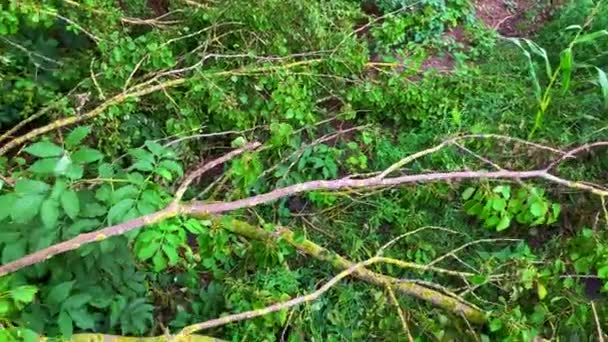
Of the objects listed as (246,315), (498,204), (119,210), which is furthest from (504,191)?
(119,210)

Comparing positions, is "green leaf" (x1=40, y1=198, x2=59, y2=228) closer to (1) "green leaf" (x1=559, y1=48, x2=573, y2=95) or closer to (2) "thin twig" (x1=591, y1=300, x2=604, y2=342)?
(2) "thin twig" (x1=591, y1=300, x2=604, y2=342)

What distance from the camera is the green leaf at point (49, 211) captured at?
5.94 feet

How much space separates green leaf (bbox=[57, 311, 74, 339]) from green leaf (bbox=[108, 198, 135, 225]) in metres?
0.51

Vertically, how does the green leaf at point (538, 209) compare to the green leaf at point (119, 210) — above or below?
below

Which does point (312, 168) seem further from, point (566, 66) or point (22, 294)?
point (22, 294)

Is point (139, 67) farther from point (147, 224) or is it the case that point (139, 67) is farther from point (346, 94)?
point (147, 224)

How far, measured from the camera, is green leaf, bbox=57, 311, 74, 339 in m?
2.17

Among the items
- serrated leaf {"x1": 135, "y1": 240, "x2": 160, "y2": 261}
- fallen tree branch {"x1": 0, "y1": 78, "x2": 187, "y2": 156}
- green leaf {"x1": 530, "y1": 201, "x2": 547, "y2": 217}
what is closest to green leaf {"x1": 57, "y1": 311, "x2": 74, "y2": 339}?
serrated leaf {"x1": 135, "y1": 240, "x2": 160, "y2": 261}

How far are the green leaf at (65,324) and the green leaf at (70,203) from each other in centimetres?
53

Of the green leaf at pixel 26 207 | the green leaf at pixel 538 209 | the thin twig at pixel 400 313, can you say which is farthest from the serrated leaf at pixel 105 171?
the green leaf at pixel 538 209

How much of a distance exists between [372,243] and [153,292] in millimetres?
964

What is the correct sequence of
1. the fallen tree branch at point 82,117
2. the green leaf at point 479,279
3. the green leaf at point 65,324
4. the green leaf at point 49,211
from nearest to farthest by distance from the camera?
the green leaf at point 49,211
the green leaf at point 65,324
the green leaf at point 479,279
the fallen tree branch at point 82,117

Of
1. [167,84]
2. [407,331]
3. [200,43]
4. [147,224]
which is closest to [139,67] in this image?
[167,84]

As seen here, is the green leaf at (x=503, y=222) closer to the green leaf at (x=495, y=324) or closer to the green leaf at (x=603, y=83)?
the green leaf at (x=495, y=324)
